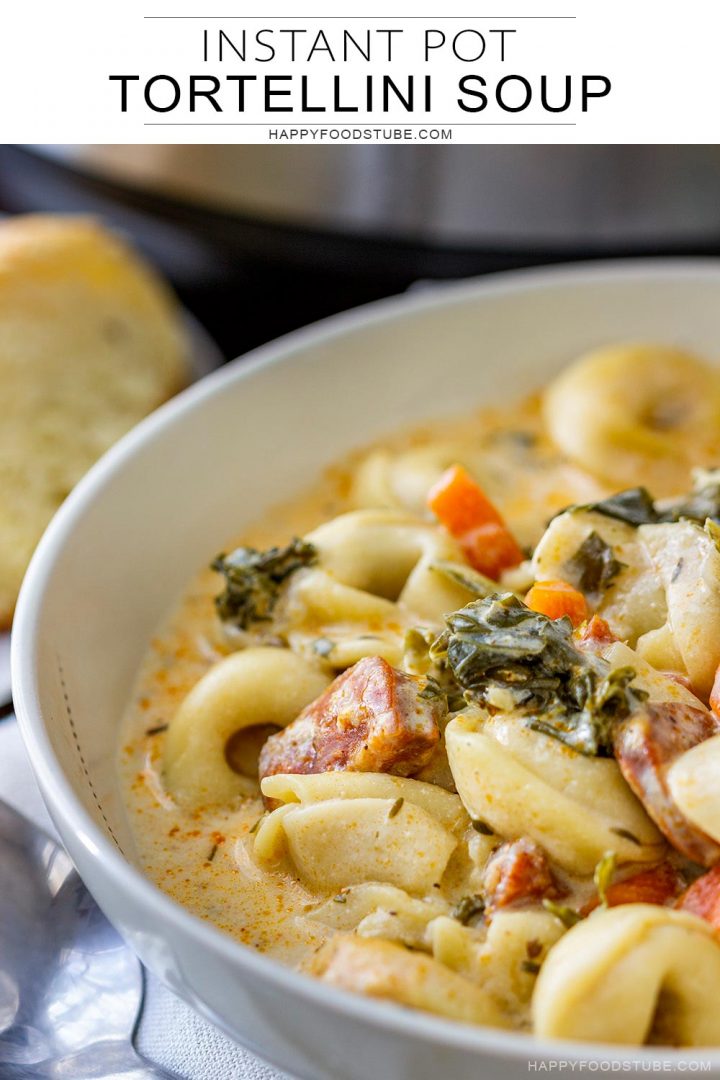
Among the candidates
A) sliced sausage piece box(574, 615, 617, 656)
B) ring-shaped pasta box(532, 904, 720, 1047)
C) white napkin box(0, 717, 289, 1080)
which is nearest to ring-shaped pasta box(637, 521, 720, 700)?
sliced sausage piece box(574, 615, 617, 656)

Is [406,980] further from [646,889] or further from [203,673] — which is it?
[203,673]

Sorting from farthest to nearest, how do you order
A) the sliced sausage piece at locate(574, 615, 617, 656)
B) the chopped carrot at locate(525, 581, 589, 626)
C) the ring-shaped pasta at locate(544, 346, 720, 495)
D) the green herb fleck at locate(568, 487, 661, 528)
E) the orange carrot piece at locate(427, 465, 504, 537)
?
the ring-shaped pasta at locate(544, 346, 720, 495)
the orange carrot piece at locate(427, 465, 504, 537)
the green herb fleck at locate(568, 487, 661, 528)
the chopped carrot at locate(525, 581, 589, 626)
the sliced sausage piece at locate(574, 615, 617, 656)

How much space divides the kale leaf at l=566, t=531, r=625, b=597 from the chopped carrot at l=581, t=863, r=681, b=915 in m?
0.61

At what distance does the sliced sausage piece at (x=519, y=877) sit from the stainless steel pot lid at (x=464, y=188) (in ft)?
7.85

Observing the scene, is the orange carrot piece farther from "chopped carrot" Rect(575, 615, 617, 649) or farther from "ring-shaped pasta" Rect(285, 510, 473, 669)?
"chopped carrot" Rect(575, 615, 617, 649)

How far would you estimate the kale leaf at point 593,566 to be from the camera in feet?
7.73

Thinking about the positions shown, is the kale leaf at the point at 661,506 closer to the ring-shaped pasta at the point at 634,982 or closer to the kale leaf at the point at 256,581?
the kale leaf at the point at 256,581

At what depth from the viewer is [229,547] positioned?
3016 mm

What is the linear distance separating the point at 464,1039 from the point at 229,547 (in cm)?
168
